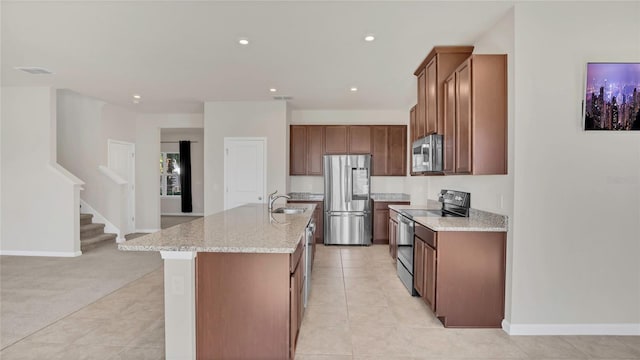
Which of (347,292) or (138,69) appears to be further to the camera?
(138,69)

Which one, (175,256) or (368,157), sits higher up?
(368,157)

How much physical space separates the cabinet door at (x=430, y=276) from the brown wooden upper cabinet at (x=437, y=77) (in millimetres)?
1277

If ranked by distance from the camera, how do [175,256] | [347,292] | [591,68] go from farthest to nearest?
[347,292] < [591,68] < [175,256]

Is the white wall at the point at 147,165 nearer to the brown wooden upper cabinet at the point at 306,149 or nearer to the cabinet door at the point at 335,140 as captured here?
the brown wooden upper cabinet at the point at 306,149

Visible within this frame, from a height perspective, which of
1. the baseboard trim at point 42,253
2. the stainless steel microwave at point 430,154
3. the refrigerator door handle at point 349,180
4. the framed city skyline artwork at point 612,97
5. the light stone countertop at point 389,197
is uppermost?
the framed city skyline artwork at point 612,97

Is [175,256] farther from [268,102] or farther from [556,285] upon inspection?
[268,102]

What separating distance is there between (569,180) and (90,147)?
7.40m

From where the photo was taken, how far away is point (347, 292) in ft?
12.0

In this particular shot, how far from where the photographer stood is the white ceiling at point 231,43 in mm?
2703

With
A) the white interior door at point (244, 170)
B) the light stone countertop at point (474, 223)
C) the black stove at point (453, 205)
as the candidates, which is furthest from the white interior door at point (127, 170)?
the light stone countertop at point (474, 223)

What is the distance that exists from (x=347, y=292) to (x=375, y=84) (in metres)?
2.94

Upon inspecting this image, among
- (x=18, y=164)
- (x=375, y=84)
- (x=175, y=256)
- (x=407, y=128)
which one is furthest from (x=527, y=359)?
(x=18, y=164)

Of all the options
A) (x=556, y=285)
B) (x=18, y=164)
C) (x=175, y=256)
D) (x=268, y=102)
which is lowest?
(x=556, y=285)

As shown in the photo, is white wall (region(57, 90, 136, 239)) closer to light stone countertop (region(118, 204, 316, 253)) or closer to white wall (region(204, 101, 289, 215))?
white wall (region(204, 101, 289, 215))
